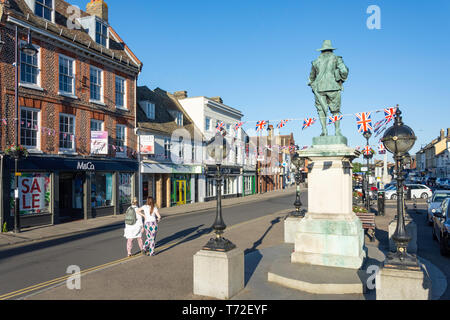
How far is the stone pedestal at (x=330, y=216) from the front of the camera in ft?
25.6

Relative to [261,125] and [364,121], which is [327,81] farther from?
[261,125]

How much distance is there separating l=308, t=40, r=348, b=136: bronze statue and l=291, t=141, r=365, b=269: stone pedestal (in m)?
0.74

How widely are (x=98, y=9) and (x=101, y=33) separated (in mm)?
2103

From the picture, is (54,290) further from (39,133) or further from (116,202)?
(116,202)

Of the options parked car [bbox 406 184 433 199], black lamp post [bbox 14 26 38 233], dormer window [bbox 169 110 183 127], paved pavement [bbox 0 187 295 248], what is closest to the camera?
paved pavement [bbox 0 187 295 248]

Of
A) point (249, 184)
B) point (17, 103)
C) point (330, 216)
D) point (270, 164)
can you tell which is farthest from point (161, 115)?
point (270, 164)

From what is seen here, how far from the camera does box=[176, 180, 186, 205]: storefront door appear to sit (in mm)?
29436

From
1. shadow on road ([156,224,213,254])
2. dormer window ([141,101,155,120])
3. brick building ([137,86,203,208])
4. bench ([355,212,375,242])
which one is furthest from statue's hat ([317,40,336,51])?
dormer window ([141,101,155,120])

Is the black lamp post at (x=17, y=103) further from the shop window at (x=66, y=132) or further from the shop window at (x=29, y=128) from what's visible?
the shop window at (x=66, y=132)

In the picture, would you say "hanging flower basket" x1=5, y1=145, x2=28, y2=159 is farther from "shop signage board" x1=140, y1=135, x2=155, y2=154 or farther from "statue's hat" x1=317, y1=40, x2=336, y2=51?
"statue's hat" x1=317, y1=40, x2=336, y2=51

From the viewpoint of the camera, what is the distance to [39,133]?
1747 centimetres

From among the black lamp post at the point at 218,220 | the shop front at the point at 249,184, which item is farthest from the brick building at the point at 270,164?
the black lamp post at the point at 218,220

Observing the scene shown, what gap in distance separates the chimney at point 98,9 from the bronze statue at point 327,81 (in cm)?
1926

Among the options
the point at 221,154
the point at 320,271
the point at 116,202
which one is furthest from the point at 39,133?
the point at 320,271
